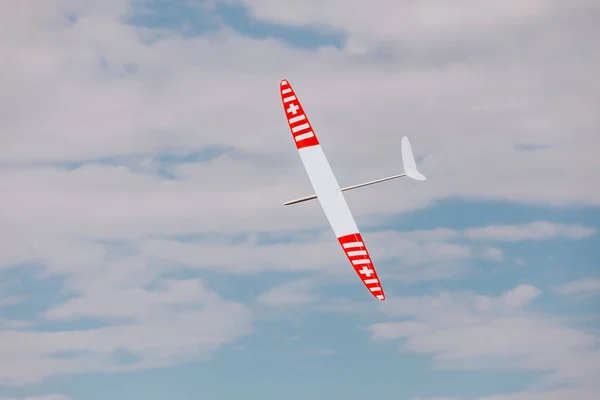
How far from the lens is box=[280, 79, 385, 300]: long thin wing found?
109 meters

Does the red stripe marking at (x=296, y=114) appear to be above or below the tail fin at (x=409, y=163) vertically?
above

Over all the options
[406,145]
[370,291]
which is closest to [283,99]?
[406,145]

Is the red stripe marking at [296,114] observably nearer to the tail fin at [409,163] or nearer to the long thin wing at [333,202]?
the long thin wing at [333,202]

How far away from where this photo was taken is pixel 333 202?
366 ft

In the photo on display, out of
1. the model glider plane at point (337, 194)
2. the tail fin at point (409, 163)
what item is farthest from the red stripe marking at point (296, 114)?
the tail fin at point (409, 163)

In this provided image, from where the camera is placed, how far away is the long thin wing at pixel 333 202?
109 metres

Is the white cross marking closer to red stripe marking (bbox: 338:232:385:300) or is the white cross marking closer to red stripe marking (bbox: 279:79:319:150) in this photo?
red stripe marking (bbox: 279:79:319:150)

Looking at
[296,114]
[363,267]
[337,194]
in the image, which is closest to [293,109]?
[296,114]

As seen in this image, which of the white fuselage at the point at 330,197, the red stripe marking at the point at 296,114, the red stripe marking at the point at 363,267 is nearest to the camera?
the red stripe marking at the point at 363,267

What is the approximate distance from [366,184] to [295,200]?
8320 millimetres

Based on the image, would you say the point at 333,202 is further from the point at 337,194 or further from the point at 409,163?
the point at 409,163

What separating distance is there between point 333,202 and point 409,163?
10813mm

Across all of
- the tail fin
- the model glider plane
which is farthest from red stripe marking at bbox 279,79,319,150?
the tail fin

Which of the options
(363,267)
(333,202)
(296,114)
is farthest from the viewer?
(296,114)
